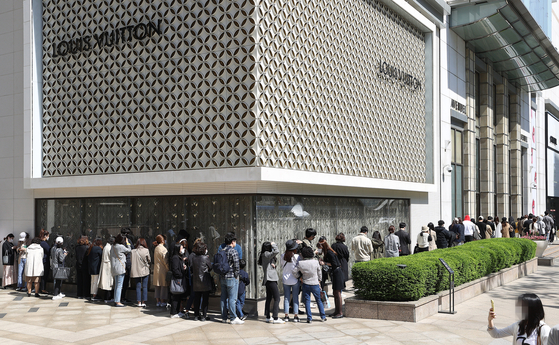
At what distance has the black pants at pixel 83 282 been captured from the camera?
564 inches

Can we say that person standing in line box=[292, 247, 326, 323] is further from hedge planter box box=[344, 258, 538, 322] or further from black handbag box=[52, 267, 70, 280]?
black handbag box=[52, 267, 70, 280]

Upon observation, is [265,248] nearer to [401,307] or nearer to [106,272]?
[401,307]

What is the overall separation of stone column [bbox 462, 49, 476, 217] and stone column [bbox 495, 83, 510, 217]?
6.26 m

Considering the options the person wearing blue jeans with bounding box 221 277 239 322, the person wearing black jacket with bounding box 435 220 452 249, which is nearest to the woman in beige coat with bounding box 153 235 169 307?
the person wearing blue jeans with bounding box 221 277 239 322

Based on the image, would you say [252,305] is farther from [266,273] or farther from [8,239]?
[8,239]

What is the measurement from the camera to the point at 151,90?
534 inches

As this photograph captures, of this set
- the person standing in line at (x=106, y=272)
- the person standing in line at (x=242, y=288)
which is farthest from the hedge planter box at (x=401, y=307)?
the person standing in line at (x=106, y=272)

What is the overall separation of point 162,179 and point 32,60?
581cm

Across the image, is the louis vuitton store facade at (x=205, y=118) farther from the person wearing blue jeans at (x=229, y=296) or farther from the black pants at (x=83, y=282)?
the black pants at (x=83, y=282)

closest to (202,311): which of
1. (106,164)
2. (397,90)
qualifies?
(106,164)

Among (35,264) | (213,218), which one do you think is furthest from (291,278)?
(35,264)

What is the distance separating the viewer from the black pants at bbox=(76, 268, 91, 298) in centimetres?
1434

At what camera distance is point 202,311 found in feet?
39.6

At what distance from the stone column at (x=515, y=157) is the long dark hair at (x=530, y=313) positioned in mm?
32320
